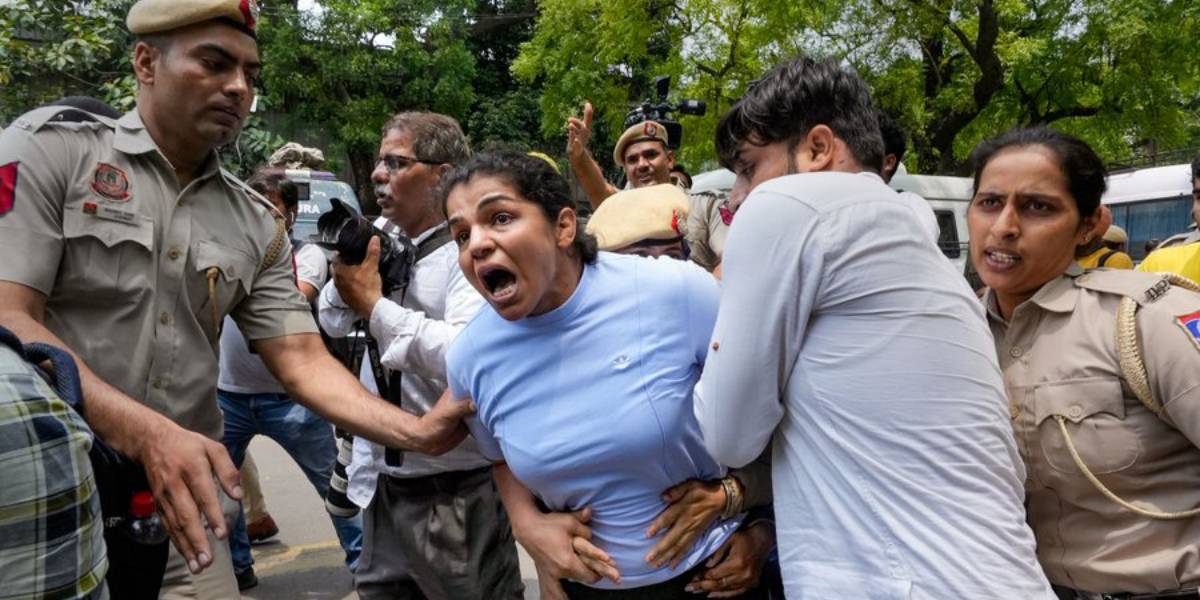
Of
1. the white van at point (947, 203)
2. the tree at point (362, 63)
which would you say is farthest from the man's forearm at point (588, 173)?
the tree at point (362, 63)

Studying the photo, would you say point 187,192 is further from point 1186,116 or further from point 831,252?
point 1186,116

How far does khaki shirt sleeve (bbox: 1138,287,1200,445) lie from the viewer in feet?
5.27

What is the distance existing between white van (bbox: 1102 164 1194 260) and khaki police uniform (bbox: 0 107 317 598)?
1276cm

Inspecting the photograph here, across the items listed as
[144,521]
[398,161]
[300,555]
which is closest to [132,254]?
[144,521]

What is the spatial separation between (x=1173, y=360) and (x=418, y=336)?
1.79 m

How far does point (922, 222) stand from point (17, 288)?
6.01 ft

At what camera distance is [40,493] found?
3.56ft

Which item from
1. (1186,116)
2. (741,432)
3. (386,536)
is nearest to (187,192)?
(386,536)

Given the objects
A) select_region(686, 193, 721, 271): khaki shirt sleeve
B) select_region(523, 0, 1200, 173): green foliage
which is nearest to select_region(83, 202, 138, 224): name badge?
select_region(686, 193, 721, 271): khaki shirt sleeve

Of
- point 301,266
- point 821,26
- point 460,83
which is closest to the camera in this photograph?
point 301,266

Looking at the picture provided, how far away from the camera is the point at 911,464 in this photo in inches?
54.8

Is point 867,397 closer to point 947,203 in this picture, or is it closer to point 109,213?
point 109,213

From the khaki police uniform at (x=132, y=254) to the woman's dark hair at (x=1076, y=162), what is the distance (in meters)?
1.94

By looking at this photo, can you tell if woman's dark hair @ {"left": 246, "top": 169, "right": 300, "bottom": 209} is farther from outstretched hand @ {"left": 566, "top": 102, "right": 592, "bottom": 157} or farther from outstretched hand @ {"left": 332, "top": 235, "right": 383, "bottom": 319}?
outstretched hand @ {"left": 332, "top": 235, "right": 383, "bottom": 319}
